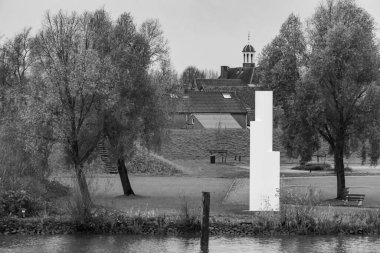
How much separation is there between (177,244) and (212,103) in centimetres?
6897

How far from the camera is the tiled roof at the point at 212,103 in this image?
9556cm

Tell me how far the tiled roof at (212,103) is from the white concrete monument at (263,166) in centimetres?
6163

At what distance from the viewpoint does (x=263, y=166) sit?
31.9 metres

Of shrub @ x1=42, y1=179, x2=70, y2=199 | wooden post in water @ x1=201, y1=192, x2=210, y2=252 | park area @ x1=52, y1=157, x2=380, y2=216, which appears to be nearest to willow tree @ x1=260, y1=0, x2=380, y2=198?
park area @ x1=52, y1=157, x2=380, y2=216

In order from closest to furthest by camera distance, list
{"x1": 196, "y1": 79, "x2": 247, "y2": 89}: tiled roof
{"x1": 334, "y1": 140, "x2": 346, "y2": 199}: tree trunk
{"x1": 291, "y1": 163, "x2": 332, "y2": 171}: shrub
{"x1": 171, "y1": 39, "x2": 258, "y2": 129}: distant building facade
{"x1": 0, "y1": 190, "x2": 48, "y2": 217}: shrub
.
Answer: {"x1": 0, "y1": 190, "x2": 48, "y2": 217}: shrub → {"x1": 334, "y1": 140, "x2": 346, "y2": 199}: tree trunk → {"x1": 291, "y1": 163, "x2": 332, "y2": 171}: shrub → {"x1": 171, "y1": 39, "x2": 258, "y2": 129}: distant building facade → {"x1": 196, "y1": 79, "x2": 247, "y2": 89}: tiled roof

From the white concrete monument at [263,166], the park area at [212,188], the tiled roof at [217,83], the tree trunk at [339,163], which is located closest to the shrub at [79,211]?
the park area at [212,188]

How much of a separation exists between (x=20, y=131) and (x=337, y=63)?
16418 mm

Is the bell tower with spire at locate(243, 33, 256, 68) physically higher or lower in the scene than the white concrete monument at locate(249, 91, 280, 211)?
higher

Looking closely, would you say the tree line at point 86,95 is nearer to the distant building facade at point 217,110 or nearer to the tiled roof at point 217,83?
the distant building facade at point 217,110

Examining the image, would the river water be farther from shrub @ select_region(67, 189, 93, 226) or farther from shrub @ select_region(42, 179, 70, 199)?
shrub @ select_region(42, 179, 70, 199)

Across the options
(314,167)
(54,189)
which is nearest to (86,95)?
(54,189)

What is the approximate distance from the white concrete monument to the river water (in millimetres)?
2497

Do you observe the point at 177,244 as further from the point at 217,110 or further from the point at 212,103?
the point at 212,103

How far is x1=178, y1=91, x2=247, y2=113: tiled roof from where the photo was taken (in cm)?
9556
